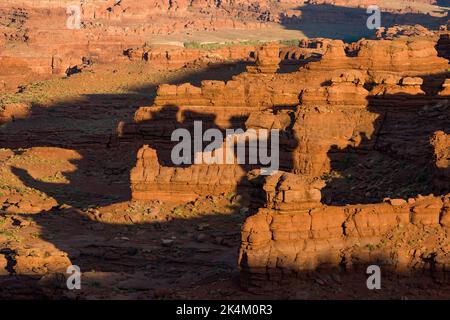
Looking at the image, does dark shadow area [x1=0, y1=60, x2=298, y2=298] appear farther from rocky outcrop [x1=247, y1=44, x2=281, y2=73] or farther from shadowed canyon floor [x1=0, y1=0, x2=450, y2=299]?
rocky outcrop [x1=247, y1=44, x2=281, y2=73]

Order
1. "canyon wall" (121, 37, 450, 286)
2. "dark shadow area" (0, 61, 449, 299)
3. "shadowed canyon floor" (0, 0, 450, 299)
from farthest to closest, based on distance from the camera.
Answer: "dark shadow area" (0, 61, 449, 299) → "canyon wall" (121, 37, 450, 286) → "shadowed canyon floor" (0, 0, 450, 299)

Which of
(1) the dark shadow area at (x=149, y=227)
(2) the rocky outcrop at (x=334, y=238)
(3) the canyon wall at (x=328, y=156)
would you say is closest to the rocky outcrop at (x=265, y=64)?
(3) the canyon wall at (x=328, y=156)

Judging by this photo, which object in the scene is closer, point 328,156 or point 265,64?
point 328,156

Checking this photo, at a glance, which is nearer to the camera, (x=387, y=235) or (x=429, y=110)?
(x=387, y=235)

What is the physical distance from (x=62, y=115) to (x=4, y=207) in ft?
124

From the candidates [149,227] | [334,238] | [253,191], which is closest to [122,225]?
[149,227]

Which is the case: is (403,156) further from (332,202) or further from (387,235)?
(387,235)

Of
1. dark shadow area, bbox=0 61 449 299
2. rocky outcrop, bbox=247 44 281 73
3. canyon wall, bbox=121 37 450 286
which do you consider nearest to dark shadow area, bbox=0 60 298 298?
dark shadow area, bbox=0 61 449 299

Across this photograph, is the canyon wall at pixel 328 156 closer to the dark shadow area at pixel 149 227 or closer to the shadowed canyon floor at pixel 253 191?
the shadowed canyon floor at pixel 253 191

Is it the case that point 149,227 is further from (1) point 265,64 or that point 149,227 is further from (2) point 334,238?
(1) point 265,64

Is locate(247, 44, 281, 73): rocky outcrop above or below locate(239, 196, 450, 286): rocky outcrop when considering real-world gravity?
above

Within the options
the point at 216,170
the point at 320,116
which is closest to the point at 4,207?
the point at 216,170

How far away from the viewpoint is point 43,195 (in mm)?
57625

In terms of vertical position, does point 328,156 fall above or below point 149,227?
above
